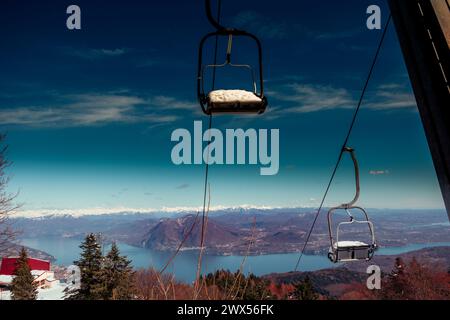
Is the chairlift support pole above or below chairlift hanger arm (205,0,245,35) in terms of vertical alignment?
below

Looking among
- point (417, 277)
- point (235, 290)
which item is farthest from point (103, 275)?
point (417, 277)

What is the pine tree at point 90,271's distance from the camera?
94.0 feet

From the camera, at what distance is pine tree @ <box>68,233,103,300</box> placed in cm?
2864

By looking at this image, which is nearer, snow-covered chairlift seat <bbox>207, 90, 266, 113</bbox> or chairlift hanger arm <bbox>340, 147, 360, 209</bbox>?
snow-covered chairlift seat <bbox>207, 90, 266, 113</bbox>

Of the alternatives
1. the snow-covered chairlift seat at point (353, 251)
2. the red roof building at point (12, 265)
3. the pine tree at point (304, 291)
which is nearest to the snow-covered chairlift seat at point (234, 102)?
the snow-covered chairlift seat at point (353, 251)

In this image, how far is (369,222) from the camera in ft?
17.9

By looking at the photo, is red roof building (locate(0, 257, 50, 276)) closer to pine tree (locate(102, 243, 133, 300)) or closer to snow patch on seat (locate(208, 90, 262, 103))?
pine tree (locate(102, 243, 133, 300))

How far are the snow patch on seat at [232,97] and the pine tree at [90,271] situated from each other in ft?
90.5

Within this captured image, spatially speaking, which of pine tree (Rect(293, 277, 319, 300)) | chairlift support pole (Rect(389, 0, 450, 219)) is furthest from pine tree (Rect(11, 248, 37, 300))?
chairlift support pole (Rect(389, 0, 450, 219))

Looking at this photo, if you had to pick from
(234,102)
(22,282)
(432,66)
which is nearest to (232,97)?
(234,102)

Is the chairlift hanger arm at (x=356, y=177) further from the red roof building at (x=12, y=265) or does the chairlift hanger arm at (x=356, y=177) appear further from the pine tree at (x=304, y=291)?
the red roof building at (x=12, y=265)

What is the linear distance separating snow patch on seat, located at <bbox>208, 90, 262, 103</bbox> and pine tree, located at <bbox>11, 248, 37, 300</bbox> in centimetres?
3295
